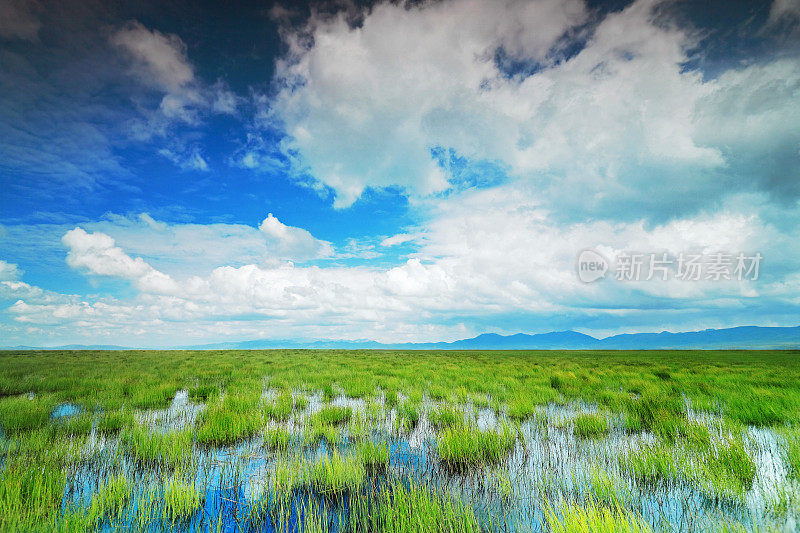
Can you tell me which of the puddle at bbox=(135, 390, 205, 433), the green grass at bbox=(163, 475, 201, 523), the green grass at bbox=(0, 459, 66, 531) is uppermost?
the green grass at bbox=(0, 459, 66, 531)

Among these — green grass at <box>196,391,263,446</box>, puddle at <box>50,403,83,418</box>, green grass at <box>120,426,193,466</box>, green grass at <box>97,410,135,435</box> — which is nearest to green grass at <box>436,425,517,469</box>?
green grass at <box>196,391,263,446</box>

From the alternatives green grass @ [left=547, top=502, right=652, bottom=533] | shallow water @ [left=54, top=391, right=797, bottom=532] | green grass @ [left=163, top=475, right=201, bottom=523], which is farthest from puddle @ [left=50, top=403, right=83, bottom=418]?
green grass @ [left=547, top=502, right=652, bottom=533]

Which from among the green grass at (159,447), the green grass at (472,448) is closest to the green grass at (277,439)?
the green grass at (159,447)

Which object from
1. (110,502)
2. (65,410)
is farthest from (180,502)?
(65,410)

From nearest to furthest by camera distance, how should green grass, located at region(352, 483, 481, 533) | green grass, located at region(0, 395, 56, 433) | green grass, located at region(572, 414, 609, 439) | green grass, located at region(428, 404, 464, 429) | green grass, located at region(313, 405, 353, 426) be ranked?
green grass, located at region(352, 483, 481, 533) → green grass, located at region(572, 414, 609, 439) → green grass, located at region(0, 395, 56, 433) → green grass, located at region(428, 404, 464, 429) → green grass, located at region(313, 405, 353, 426)

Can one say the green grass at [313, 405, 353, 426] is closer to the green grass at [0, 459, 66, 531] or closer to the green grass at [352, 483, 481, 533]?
the green grass at [352, 483, 481, 533]

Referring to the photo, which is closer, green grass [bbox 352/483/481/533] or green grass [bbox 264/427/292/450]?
green grass [bbox 352/483/481/533]

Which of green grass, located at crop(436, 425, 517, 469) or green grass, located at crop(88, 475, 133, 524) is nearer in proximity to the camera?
green grass, located at crop(88, 475, 133, 524)

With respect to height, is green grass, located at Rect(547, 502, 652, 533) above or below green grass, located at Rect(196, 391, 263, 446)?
above

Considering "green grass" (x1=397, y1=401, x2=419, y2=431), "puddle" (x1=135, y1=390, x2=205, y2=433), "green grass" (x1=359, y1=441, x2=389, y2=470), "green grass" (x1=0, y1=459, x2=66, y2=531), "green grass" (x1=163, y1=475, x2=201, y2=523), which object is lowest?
"green grass" (x1=397, y1=401, x2=419, y2=431)

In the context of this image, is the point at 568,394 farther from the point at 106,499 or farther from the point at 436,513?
the point at 106,499

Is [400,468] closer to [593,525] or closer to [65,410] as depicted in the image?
[593,525]

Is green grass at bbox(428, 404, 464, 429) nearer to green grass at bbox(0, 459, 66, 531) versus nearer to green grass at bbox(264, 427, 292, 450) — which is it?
green grass at bbox(264, 427, 292, 450)

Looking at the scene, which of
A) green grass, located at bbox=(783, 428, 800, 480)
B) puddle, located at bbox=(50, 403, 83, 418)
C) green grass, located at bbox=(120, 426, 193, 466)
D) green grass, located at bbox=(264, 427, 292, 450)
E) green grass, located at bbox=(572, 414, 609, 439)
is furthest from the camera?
puddle, located at bbox=(50, 403, 83, 418)
